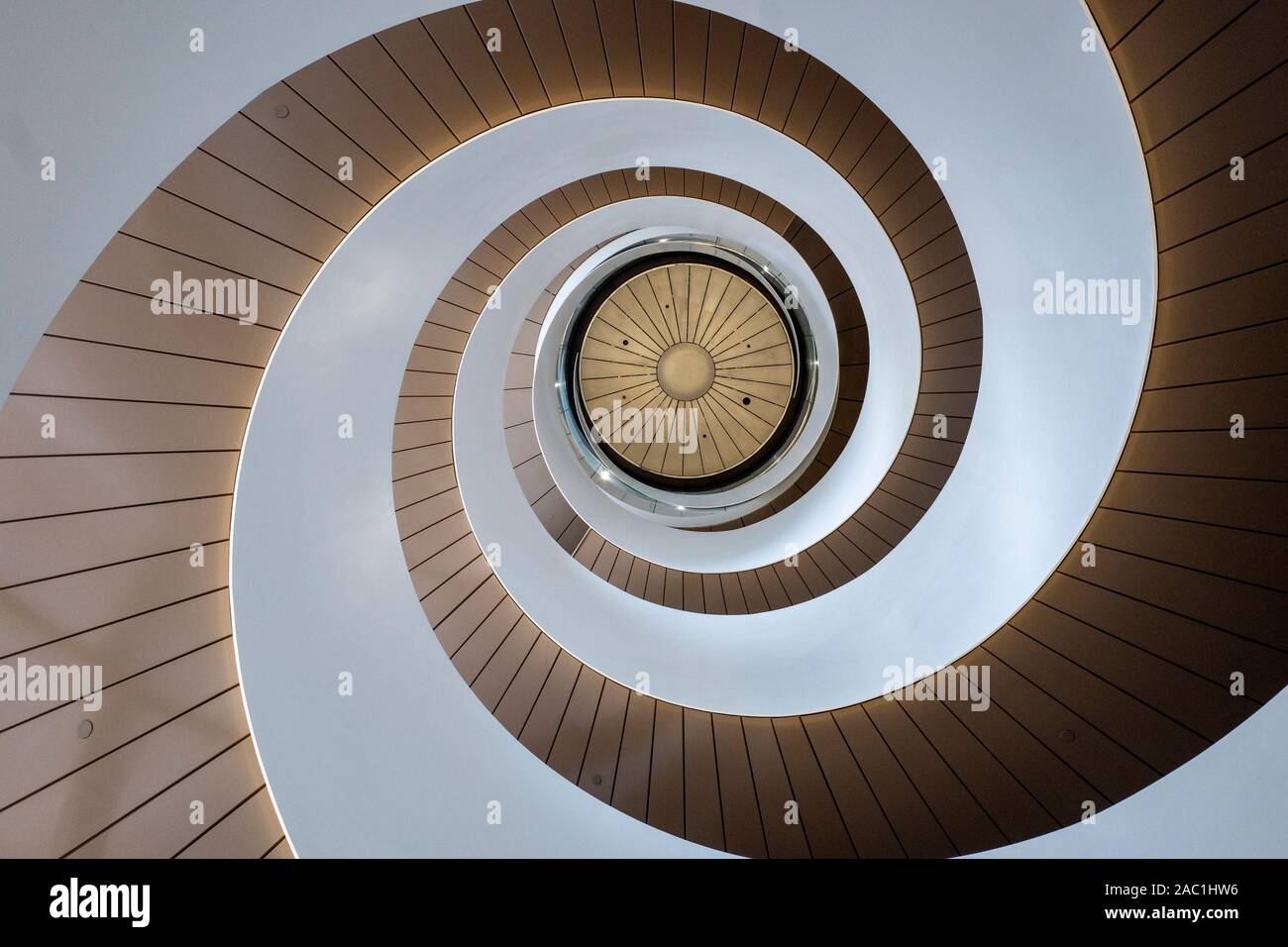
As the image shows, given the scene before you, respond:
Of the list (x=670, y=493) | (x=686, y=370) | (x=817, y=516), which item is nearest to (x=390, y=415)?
(x=817, y=516)

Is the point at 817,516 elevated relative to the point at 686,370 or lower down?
lower down

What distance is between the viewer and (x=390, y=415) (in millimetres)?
4301

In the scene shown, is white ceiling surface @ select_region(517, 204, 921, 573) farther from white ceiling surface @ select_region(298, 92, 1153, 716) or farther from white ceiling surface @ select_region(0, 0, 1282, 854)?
white ceiling surface @ select_region(0, 0, 1282, 854)

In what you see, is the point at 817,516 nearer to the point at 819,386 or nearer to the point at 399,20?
the point at 819,386

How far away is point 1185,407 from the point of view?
10.1 ft

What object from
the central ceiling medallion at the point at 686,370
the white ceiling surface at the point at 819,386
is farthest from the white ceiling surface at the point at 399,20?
the central ceiling medallion at the point at 686,370

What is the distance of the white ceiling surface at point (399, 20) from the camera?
211cm

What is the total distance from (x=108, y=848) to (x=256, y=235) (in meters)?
2.47

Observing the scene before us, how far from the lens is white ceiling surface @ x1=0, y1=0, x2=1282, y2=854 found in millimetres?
2109

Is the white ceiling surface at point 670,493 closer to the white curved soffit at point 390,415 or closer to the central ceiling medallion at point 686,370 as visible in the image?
the central ceiling medallion at point 686,370

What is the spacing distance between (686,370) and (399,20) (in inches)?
248

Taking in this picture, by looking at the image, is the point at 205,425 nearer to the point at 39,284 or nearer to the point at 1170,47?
the point at 39,284

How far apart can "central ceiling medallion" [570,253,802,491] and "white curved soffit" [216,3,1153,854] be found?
143 inches

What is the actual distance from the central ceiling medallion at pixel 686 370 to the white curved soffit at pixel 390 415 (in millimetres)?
3620
